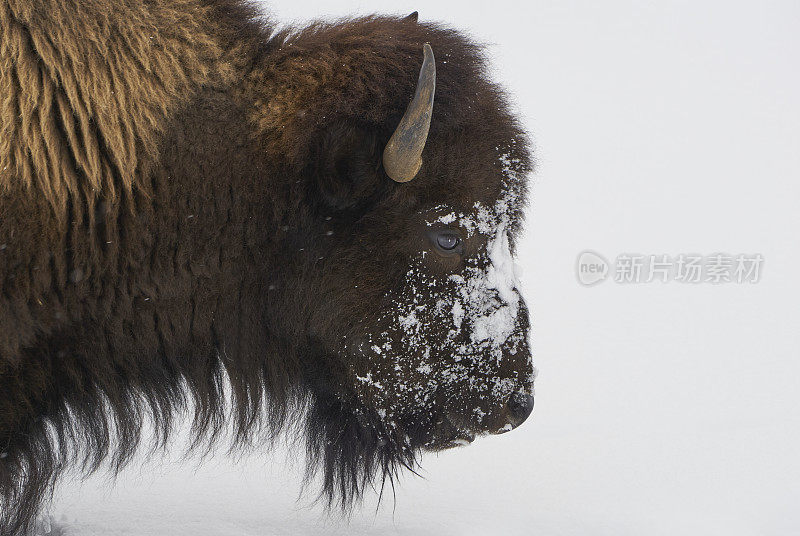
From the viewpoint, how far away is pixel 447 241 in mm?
2414

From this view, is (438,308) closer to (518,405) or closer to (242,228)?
(518,405)

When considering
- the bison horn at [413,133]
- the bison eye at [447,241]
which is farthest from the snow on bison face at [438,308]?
the bison horn at [413,133]

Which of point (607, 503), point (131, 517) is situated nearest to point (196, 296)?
point (131, 517)

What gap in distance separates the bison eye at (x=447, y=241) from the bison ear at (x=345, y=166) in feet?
0.80

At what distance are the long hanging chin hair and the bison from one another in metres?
0.01

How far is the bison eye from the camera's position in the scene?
94.8 inches

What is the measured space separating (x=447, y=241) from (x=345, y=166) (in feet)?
1.28

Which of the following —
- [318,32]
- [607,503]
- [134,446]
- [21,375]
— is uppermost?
[318,32]

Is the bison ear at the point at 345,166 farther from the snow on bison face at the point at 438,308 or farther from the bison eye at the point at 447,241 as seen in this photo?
the bison eye at the point at 447,241

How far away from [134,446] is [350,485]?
2.55 feet

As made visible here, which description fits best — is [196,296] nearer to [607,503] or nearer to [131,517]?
[131,517]

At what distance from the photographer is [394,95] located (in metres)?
2.32

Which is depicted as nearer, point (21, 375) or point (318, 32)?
point (21, 375)

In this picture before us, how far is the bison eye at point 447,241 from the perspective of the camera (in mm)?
2408
